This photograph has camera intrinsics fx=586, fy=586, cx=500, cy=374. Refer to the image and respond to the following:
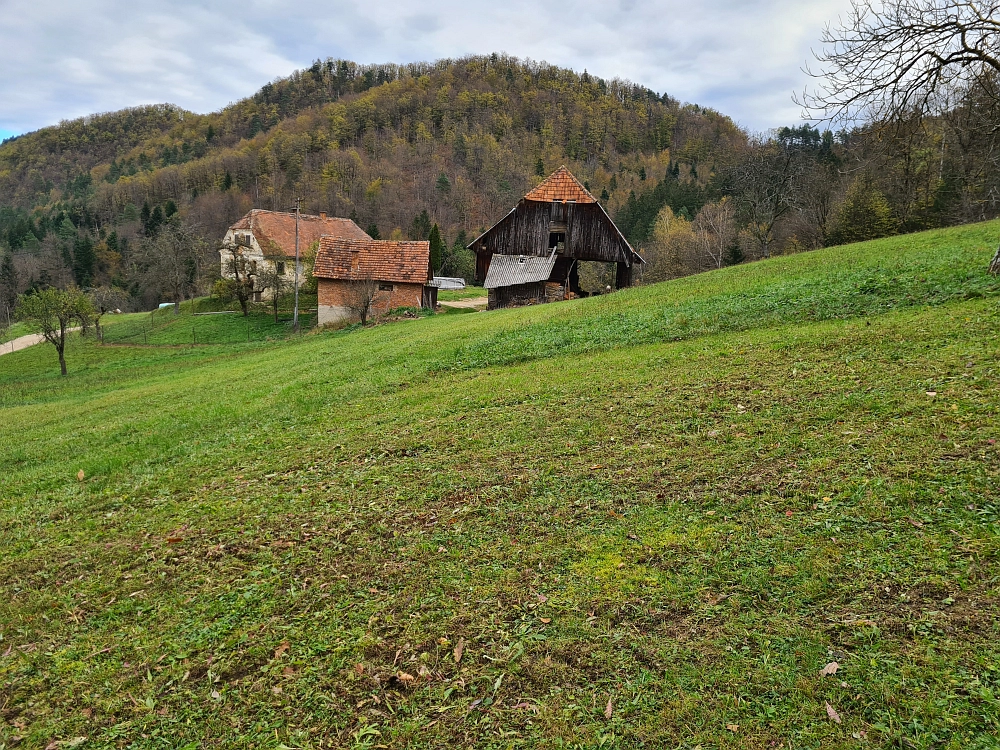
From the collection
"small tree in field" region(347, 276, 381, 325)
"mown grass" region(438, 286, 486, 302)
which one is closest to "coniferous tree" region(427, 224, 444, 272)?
"mown grass" region(438, 286, 486, 302)

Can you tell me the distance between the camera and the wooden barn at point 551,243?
102ft

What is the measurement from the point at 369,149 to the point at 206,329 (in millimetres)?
82687

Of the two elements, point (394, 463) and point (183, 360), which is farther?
point (183, 360)

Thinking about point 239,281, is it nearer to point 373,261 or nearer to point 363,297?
point 373,261

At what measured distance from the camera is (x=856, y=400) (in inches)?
281

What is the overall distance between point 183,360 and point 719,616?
34.1 metres

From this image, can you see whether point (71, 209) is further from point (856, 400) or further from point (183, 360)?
point (856, 400)

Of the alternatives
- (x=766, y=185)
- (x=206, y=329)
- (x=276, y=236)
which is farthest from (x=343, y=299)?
(x=766, y=185)

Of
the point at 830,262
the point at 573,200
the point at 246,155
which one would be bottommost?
the point at 830,262

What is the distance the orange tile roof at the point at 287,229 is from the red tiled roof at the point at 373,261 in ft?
64.8

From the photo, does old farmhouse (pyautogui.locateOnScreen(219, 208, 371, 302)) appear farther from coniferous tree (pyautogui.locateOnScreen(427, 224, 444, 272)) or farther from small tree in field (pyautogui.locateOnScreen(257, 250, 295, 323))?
coniferous tree (pyautogui.locateOnScreen(427, 224, 444, 272))

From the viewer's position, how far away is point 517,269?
31.9m

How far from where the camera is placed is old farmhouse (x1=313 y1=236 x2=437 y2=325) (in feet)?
129

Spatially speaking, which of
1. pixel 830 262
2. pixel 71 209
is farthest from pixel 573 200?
pixel 71 209
